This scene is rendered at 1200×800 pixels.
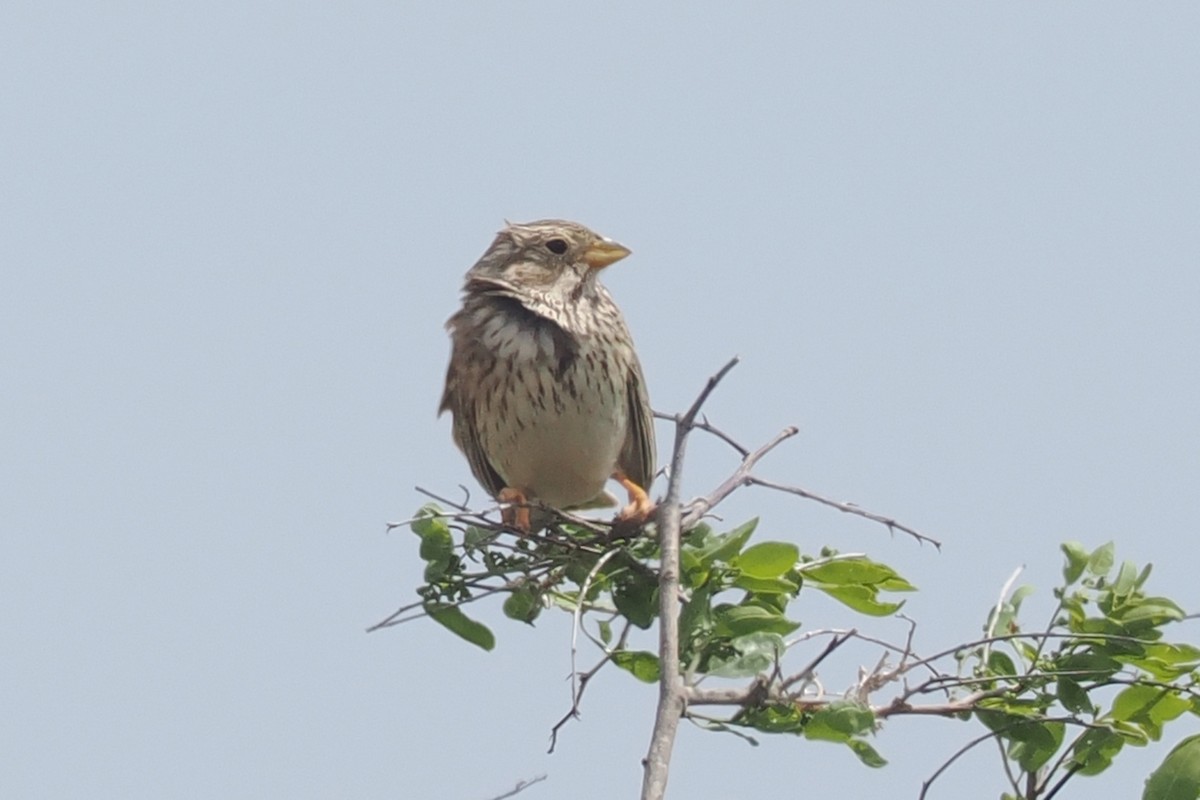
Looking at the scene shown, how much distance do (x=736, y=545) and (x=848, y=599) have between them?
425mm

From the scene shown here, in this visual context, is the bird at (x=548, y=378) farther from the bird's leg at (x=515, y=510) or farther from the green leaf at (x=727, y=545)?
the green leaf at (x=727, y=545)

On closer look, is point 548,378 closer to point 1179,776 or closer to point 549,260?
point 549,260

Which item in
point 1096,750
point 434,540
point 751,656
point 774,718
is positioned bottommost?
point 1096,750

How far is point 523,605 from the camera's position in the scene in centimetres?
460

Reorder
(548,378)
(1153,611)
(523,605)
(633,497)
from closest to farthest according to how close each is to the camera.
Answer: (1153,611) < (523,605) < (548,378) < (633,497)

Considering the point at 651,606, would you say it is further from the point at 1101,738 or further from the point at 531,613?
the point at 1101,738

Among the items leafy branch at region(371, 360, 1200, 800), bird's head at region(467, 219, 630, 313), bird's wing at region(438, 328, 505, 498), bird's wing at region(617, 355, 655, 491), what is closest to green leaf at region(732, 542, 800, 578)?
leafy branch at region(371, 360, 1200, 800)

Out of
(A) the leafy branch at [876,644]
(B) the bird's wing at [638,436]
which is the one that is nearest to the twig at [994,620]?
(A) the leafy branch at [876,644]

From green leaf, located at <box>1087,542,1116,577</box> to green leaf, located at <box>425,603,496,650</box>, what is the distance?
4.74ft

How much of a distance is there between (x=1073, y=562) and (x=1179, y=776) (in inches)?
20.7

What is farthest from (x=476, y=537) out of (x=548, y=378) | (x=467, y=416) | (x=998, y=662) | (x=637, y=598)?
(x=467, y=416)

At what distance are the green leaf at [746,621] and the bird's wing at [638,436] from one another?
8.36ft

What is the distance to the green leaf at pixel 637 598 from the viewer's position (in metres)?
4.33

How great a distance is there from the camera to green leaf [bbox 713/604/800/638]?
13.1 feet
